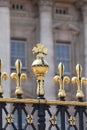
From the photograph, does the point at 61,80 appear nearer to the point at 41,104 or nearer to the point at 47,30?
the point at 41,104

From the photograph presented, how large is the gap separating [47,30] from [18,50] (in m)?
2.46

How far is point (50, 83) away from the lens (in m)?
43.6

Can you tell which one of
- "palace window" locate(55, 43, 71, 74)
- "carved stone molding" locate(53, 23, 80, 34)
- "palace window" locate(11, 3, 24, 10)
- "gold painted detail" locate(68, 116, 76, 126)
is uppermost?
"palace window" locate(11, 3, 24, 10)

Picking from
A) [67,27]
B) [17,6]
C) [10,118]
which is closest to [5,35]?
[17,6]

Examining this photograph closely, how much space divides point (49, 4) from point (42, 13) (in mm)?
924

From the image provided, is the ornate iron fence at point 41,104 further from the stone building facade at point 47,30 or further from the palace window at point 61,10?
the palace window at point 61,10

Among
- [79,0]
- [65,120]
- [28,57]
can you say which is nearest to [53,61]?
Answer: [28,57]

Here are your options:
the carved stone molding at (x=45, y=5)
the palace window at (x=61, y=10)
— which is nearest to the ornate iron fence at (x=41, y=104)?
the carved stone molding at (x=45, y=5)

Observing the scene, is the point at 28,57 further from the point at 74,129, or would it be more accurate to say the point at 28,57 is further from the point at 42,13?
the point at 74,129

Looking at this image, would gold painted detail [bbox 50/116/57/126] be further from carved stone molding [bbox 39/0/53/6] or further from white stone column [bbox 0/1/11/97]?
carved stone molding [bbox 39/0/53/6]

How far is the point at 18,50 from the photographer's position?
153ft

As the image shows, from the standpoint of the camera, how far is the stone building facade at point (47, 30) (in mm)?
45031

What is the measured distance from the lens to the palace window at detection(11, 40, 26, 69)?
46.0 metres

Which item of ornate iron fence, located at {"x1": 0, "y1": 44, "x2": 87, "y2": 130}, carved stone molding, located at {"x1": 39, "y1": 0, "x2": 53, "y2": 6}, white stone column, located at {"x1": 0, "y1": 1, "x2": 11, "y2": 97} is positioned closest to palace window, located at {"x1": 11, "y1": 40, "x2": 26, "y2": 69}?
white stone column, located at {"x1": 0, "y1": 1, "x2": 11, "y2": 97}
